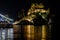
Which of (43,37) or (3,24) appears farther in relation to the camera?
(3,24)

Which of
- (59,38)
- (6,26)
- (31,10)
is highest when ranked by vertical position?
(31,10)

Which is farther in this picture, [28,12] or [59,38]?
[28,12]

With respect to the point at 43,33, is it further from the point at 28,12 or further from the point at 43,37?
the point at 28,12

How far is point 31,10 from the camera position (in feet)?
29.6

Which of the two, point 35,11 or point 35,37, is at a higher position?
point 35,11

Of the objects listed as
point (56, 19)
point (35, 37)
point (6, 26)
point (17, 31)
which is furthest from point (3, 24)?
point (56, 19)

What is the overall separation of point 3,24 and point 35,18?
7.30 feet

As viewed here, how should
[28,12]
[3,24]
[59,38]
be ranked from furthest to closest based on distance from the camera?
1. [3,24]
2. [28,12]
3. [59,38]

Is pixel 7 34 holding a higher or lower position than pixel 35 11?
lower

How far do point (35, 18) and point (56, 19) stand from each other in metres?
0.96

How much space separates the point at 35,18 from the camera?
29.2 ft

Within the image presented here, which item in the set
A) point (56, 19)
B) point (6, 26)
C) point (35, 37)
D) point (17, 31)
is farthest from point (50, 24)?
point (6, 26)

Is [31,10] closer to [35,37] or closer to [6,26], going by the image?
[35,37]

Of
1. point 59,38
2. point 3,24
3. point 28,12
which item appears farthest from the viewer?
point 3,24
